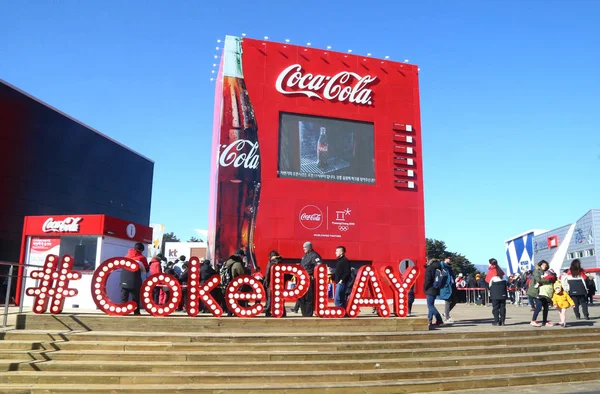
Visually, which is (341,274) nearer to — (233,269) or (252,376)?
(233,269)

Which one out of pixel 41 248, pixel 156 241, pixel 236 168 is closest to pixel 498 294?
pixel 236 168

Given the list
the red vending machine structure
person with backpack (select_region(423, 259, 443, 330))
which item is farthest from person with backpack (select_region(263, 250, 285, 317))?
the red vending machine structure

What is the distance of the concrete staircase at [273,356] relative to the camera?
9.15 meters

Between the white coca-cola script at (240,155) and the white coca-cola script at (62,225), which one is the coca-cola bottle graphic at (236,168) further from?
the white coca-cola script at (62,225)

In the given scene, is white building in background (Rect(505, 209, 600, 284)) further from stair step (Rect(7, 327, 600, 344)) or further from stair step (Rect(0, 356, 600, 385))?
stair step (Rect(0, 356, 600, 385))

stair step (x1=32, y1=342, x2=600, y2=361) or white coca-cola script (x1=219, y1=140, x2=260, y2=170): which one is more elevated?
white coca-cola script (x1=219, y1=140, x2=260, y2=170)

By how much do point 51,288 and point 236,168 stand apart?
49.4 feet

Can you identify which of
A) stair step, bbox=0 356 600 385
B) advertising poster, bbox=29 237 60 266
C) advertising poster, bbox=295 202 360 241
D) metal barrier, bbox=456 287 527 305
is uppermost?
advertising poster, bbox=295 202 360 241

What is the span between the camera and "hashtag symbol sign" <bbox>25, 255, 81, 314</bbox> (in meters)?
11.4

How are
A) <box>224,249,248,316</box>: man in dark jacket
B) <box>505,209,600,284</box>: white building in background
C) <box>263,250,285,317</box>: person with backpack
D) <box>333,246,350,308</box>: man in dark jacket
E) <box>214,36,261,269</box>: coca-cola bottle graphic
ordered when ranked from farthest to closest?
<box>505,209,600,284</box>: white building in background, <box>214,36,261,269</box>: coca-cola bottle graphic, <box>333,246,350,308</box>: man in dark jacket, <box>224,249,248,316</box>: man in dark jacket, <box>263,250,285,317</box>: person with backpack

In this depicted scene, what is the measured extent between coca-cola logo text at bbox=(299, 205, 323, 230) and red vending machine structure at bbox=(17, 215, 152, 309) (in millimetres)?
9131

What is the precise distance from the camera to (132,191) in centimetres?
5150

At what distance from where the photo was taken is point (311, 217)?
26688mm

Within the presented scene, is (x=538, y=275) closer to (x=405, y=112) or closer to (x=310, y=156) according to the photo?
(x=310, y=156)
